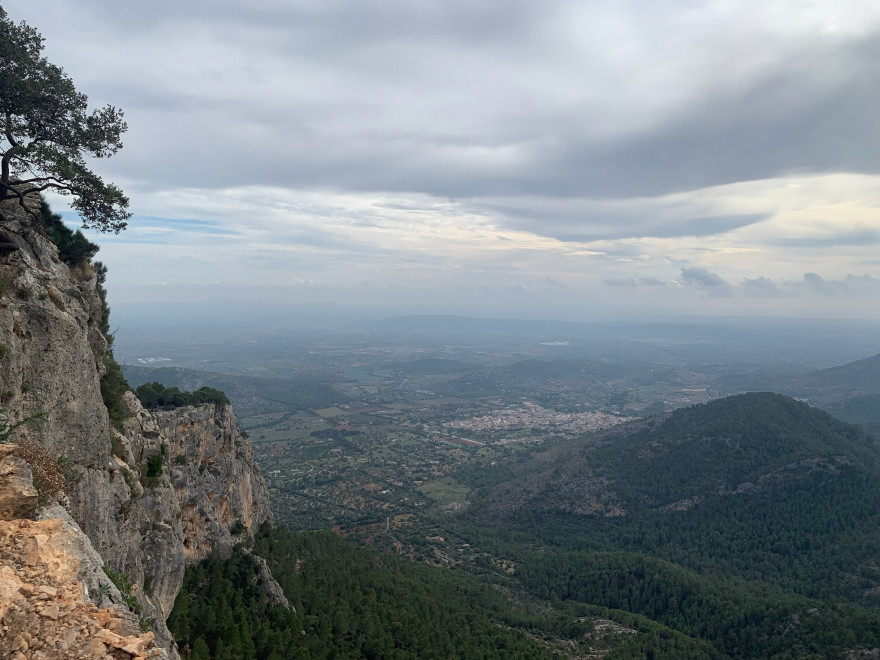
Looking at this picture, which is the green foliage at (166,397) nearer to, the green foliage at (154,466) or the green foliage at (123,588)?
the green foliage at (154,466)

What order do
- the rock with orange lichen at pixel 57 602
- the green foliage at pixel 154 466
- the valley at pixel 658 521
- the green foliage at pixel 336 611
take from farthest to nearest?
the valley at pixel 658 521 < the green foliage at pixel 336 611 < the green foliage at pixel 154 466 < the rock with orange lichen at pixel 57 602

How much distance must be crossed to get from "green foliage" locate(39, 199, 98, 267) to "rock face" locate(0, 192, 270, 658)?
2.11ft

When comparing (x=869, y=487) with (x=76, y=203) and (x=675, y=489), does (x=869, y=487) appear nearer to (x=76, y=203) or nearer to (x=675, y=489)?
(x=675, y=489)

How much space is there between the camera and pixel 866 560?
7262 cm

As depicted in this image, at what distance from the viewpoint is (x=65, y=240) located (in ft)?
86.8

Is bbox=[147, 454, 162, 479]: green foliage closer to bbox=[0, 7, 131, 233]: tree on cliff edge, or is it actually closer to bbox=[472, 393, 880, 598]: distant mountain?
bbox=[0, 7, 131, 233]: tree on cliff edge

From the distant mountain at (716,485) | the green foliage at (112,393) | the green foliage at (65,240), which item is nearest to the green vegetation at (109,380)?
the green foliage at (112,393)

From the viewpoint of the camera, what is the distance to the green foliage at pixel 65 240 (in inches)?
1017

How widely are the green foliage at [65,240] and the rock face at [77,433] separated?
642mm

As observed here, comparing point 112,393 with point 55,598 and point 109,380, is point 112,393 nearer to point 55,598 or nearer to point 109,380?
point 109,380

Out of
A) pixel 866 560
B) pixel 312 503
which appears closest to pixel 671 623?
pixel 866 560

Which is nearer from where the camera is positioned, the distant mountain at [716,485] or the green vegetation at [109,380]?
the green vegetation at [109,380]

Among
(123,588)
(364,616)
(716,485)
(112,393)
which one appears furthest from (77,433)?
(716,485)

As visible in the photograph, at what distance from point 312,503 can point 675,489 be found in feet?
288
